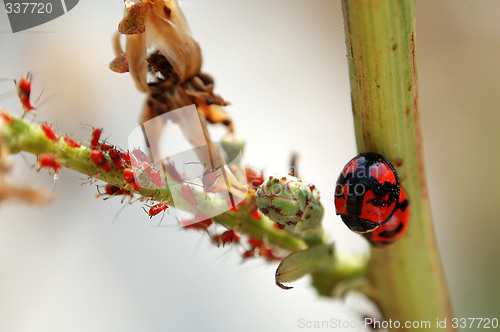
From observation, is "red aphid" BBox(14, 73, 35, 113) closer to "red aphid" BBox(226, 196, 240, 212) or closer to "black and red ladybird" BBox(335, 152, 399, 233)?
"red aphid" BBox(226, 196, 240, 212)

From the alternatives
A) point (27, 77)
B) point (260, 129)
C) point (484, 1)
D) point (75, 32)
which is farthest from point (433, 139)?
point (27, 77)

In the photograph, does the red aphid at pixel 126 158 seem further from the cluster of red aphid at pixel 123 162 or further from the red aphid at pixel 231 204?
the red aphid at pixel 231 204

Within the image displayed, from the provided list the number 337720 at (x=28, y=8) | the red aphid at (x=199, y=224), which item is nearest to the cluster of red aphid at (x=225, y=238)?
the red aphid at (x=199, y=224)

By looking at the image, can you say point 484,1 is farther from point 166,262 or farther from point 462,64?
point 166,262

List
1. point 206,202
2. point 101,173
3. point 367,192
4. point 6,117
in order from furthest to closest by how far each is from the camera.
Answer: point 367,192 < point 206,202 < point 101,173 < point 6,117

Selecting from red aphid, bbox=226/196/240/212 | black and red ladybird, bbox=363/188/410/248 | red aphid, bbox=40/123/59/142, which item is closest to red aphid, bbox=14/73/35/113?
red aphid, bbox=40/123/59/142

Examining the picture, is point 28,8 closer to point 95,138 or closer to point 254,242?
point 95,138

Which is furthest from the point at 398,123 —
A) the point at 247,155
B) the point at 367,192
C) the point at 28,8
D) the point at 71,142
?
the point at 247,155
